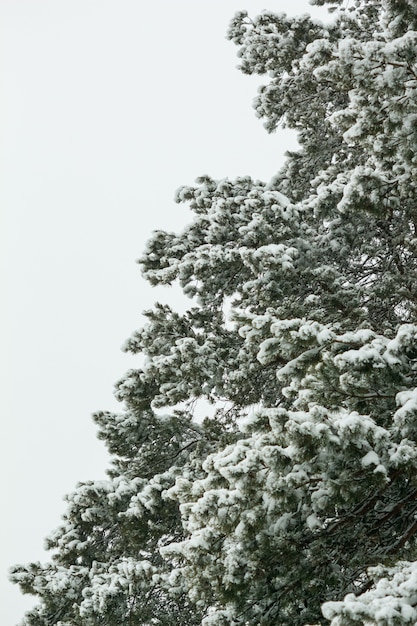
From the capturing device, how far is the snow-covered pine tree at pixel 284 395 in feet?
14.9

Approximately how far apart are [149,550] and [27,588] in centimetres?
184

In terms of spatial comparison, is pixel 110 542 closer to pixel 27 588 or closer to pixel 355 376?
pixel 27 588

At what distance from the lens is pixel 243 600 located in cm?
513

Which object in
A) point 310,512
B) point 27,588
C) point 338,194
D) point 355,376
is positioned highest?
point 338,194

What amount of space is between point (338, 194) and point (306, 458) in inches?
180

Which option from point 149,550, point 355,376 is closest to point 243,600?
point 355,376

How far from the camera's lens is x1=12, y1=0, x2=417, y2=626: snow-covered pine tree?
4.54 meters

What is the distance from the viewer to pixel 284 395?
685 cm

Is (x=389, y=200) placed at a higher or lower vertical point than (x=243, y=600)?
higher

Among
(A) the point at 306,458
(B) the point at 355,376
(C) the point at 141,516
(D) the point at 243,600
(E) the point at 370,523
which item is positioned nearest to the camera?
(A) the point at 306,458

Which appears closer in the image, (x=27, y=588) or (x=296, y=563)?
(x=296, y=563)

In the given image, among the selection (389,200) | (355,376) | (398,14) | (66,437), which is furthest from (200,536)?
(66,437)

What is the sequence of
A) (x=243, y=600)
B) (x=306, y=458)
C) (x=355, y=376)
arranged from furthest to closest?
1. (x=243, y=600)
2. (x=355, y=376)
3. (x=306, y=458)

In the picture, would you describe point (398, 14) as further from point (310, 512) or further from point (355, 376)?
point (310, 512)
